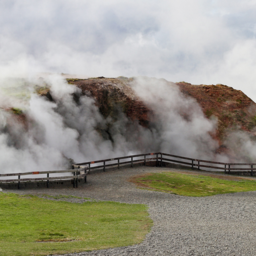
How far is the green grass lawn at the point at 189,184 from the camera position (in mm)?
A: 20305

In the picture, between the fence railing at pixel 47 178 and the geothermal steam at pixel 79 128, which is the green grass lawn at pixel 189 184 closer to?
the fence railing at pixel 47 178

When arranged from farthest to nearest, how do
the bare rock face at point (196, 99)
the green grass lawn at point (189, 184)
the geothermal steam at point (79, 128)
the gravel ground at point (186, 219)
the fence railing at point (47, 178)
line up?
the bare rock face at point (196, 99) < the geothermal steam at point (79, 128) < the green grass lawn at point (189, 184) < the fence railing at point (47, 178) < the gravel ground at point (186, 219)

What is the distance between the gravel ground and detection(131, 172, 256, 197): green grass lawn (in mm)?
1131

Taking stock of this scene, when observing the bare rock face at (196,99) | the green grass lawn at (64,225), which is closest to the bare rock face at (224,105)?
the bare rock face at (196,99)

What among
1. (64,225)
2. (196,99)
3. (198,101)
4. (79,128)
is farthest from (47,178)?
(196,99)

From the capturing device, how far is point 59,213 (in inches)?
511

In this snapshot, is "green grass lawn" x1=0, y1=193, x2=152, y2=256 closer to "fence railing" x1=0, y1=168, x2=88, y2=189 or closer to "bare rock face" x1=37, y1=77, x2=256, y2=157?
"fence railing" x1=0, y1=168, x2=88, y2=189

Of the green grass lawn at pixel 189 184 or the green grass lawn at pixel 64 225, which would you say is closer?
the green grass lawn at pixel 64 225

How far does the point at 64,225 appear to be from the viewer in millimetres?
11094

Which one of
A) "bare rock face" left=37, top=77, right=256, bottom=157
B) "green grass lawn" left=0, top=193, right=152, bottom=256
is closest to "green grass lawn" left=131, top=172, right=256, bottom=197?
"green grass lawn" left=0, top=193, right=152, bottom=256

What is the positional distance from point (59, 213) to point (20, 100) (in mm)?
20818

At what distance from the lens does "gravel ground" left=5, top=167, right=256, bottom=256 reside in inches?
350

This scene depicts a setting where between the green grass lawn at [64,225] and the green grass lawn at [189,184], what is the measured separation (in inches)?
222

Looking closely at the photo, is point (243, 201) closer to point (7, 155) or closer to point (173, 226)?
point (173, 226)
